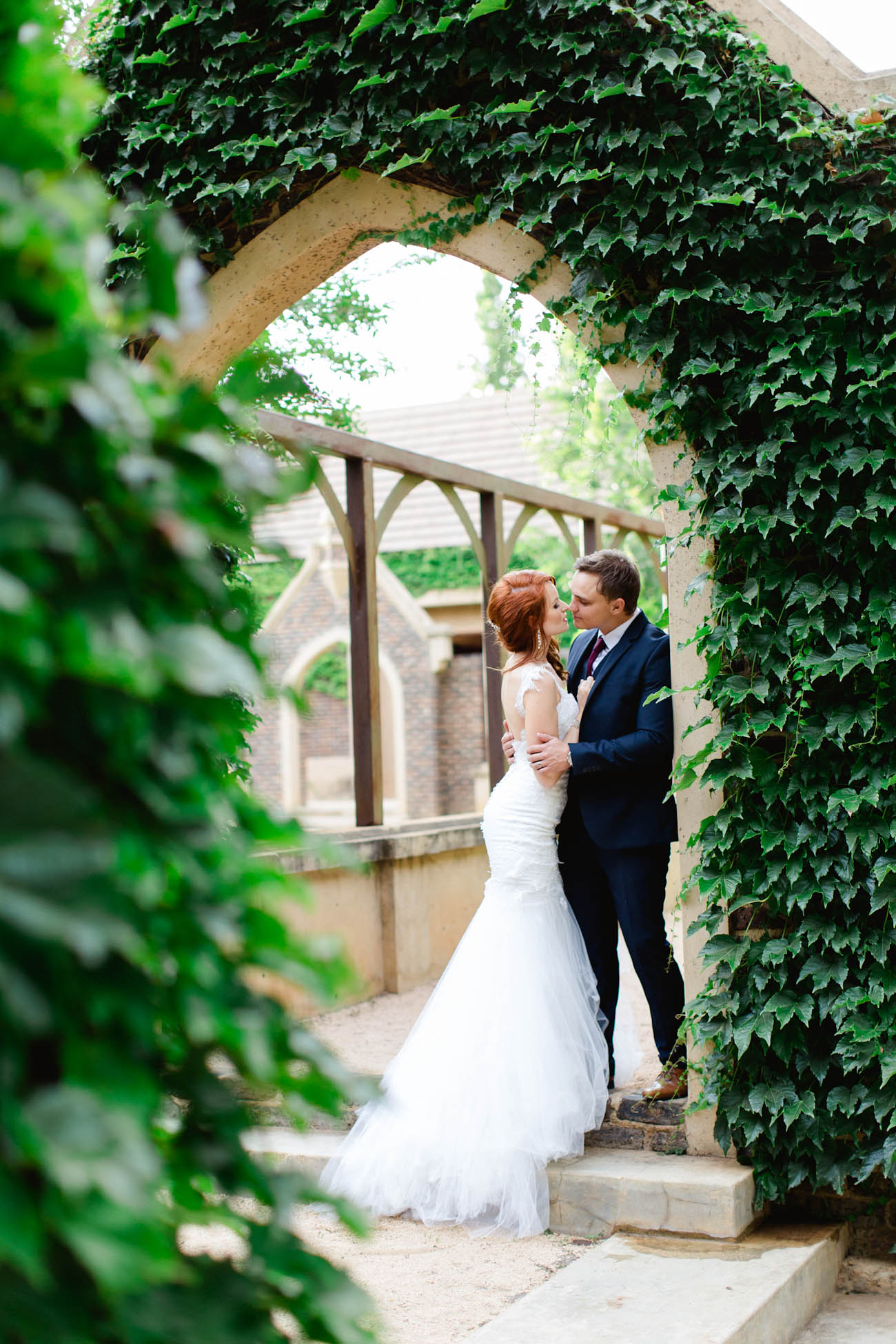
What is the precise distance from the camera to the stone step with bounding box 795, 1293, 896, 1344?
140 inches

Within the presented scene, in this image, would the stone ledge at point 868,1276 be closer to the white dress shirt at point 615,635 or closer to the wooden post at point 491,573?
the white dress shirt at point 615,635

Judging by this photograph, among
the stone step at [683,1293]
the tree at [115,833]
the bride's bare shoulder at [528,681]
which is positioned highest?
Result: the bride's bare shoulder at [528,681]

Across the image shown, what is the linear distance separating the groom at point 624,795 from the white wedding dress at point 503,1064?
0.14 metres

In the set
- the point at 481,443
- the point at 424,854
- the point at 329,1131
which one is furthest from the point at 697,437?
the point at 481,443

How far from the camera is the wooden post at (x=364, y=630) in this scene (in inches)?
289

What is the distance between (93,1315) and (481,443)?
21.9 metres

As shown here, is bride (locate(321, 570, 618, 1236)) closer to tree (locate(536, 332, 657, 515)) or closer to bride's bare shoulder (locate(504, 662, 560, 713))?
bride's bare shoulder (locate(504, 662, 560, 713))

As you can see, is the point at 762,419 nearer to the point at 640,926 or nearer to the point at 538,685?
the point at 538,685

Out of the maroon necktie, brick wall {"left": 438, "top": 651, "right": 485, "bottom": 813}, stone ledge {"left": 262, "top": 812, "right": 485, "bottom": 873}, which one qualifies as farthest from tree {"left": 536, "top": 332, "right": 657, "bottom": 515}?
the maroon necktie

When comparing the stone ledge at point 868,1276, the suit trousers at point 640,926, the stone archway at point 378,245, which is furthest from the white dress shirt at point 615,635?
the stone ledge at point 868,1276

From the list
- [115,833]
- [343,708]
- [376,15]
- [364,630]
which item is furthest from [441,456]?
[115,833]

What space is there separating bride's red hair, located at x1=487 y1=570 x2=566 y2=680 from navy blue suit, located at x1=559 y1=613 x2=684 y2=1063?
0.87 feet

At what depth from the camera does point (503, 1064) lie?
4.17 metres

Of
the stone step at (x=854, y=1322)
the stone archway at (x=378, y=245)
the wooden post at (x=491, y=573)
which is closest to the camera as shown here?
the stone step at (x=854, y=1322)
